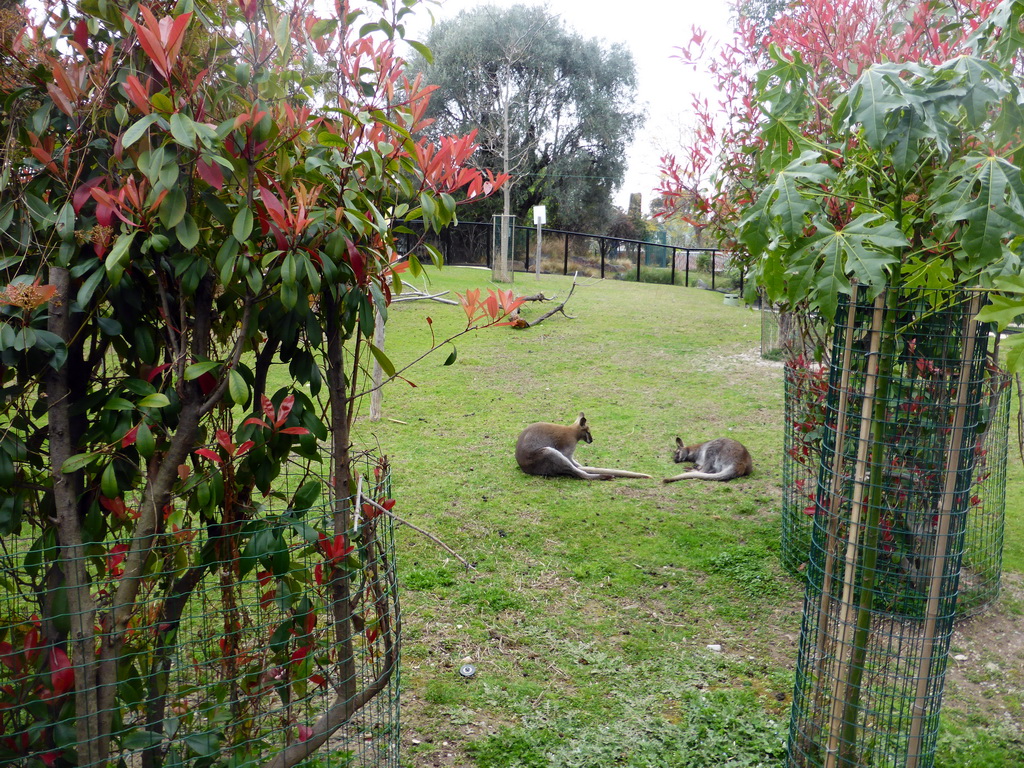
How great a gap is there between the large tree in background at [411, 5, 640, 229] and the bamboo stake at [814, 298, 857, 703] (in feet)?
77.5

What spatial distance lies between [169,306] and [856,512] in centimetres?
256

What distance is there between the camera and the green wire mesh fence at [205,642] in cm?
233

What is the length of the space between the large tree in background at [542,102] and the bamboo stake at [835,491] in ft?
77.5

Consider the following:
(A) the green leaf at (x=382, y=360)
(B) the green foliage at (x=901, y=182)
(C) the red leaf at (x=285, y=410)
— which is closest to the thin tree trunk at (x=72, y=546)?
(C) the red leaf at (x=285, y=410)

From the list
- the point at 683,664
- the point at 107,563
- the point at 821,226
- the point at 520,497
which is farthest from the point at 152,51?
the point at 520,497

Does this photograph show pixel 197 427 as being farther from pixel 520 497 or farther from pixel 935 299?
pixel 520 497

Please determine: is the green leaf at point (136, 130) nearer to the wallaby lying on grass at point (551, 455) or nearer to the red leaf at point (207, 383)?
the red leaf at point (207, 383)

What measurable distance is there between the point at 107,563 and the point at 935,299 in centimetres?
310

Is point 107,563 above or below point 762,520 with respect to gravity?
above

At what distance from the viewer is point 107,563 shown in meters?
2.54

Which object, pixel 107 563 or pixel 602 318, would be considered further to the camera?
pixel 602 318

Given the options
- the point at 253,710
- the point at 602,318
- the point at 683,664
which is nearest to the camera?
the point at 253,710

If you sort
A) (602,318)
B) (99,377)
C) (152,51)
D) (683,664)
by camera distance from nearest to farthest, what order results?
(152,51) < (99,377) < (683,664) < (602,318)

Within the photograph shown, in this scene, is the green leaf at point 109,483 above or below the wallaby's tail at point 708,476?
above
